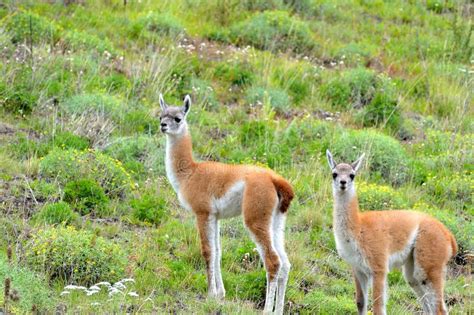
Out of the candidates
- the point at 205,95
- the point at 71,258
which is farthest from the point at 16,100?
the point at 71,258

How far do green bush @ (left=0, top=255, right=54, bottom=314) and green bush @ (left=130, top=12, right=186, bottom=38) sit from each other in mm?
9352

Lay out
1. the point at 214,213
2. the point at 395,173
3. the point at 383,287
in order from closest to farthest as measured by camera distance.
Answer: the point at 383,287 → the point at 214,213 → the point at 395,173

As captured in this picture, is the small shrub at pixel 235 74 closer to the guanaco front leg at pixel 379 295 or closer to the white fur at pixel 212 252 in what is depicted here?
the white fur at pixel 212 252

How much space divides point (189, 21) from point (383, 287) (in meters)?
11.2

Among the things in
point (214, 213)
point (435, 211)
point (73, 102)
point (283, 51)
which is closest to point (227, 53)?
point (283, 51)

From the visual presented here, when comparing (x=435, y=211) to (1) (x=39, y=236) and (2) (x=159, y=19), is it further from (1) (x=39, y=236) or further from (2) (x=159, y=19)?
(2) (x=159, y=19)

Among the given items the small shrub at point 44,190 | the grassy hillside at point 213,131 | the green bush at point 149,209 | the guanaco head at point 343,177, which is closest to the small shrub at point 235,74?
the grassy hillside at point 213,131

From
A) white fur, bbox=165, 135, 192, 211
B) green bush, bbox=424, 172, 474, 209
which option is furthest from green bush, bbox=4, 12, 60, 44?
green bush, bbox=424, 172, 474, 209

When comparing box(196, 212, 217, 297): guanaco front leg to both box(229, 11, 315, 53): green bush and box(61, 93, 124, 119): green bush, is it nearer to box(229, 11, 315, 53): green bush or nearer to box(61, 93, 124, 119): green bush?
box(61, 93, 124, 119): green bush

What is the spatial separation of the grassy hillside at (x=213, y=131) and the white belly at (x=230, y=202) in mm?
890

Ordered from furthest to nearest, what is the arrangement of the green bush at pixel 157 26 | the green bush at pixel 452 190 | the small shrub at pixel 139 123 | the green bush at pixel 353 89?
the green bush at pixel 157 26, the green bush at pixel 353 89, the small shrub at pixel 139 123, the green bush at pixel 452 190

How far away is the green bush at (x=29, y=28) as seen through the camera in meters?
17.0

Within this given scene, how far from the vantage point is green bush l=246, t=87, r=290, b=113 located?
17.0 meters

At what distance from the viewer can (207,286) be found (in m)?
10.9
